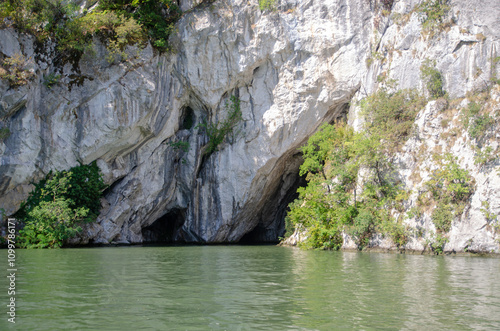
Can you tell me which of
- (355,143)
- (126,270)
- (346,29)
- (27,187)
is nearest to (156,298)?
(126,270)

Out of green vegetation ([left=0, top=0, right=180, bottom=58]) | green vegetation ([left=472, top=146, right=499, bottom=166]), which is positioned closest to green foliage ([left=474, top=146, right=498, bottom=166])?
green vegetation ([left=472, top=146, right=499, bottom=166])

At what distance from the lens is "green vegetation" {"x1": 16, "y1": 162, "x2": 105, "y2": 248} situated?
22375mm

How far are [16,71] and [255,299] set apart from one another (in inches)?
848

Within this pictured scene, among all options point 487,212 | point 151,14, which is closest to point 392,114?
point 487,212

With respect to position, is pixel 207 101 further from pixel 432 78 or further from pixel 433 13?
pixel 433 13

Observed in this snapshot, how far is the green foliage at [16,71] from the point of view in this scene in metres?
22.7

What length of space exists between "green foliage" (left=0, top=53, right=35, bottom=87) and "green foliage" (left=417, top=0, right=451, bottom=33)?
21476mm

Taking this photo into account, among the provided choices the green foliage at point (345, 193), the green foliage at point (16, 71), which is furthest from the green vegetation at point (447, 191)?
the green foliage at point (16, 71)

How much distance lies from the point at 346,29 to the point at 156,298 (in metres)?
22.4

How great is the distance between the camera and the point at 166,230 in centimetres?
3397

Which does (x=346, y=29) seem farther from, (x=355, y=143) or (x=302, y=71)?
(x=355, y=143)

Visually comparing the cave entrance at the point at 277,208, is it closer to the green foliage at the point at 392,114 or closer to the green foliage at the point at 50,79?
the green foliage at the point at 392,114

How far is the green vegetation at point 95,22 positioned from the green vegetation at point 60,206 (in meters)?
7.37

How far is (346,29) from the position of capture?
84.2 ft
